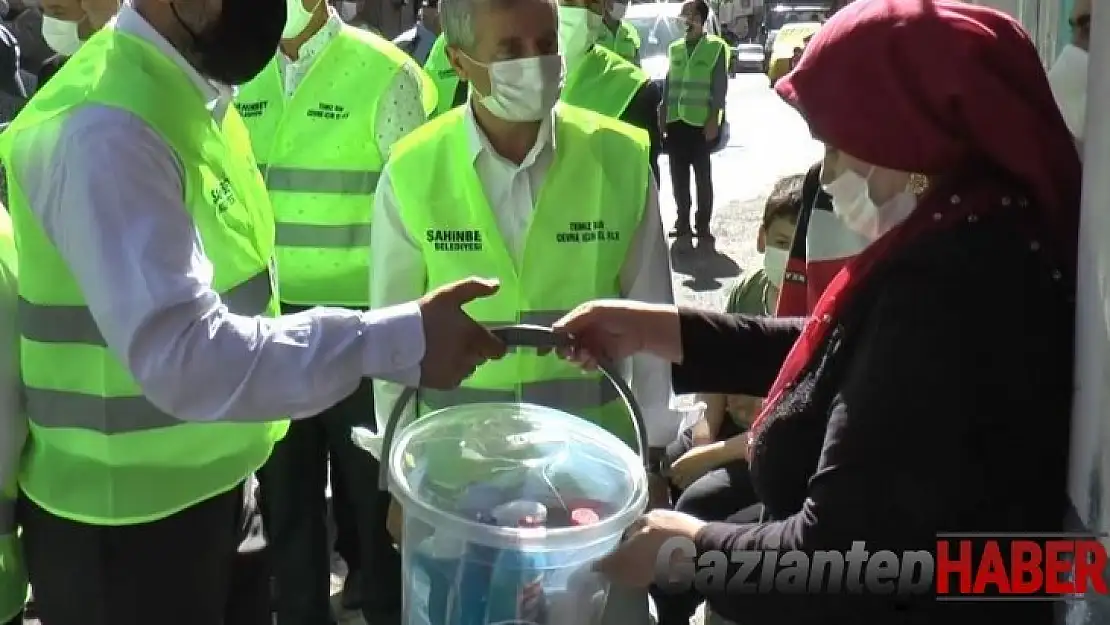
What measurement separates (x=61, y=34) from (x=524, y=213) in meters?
2.68

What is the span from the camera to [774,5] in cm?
2836

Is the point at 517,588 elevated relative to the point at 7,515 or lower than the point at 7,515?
elevated

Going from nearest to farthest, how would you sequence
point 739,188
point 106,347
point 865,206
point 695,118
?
1. point 865,206
2. point 106,347
3. point 695,118
4. point 739,188

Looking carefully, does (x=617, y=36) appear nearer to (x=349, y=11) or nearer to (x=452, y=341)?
(x=349, y=11)

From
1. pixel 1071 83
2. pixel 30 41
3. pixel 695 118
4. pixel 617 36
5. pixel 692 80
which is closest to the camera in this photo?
pixel 1071 83

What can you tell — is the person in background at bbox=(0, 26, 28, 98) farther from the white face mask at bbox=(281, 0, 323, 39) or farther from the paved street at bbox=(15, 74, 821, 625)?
the paved street at bbox=(15, 74, 821, 625)

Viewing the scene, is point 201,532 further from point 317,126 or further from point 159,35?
point 317,126

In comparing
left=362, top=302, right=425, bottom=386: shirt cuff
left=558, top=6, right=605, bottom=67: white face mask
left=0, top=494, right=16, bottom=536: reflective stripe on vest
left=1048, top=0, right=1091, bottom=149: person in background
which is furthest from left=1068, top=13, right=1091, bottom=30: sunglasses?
left=558, top=6, right=605, bottom=67: white face mask

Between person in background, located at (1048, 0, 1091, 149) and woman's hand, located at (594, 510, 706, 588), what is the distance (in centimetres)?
112

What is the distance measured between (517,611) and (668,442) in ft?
3.94

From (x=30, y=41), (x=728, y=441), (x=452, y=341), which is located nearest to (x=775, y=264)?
(x=728, y=441)

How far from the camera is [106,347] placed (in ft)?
6.23

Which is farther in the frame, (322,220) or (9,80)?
(9,80)

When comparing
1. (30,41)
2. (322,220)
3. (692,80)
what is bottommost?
(30,41)
